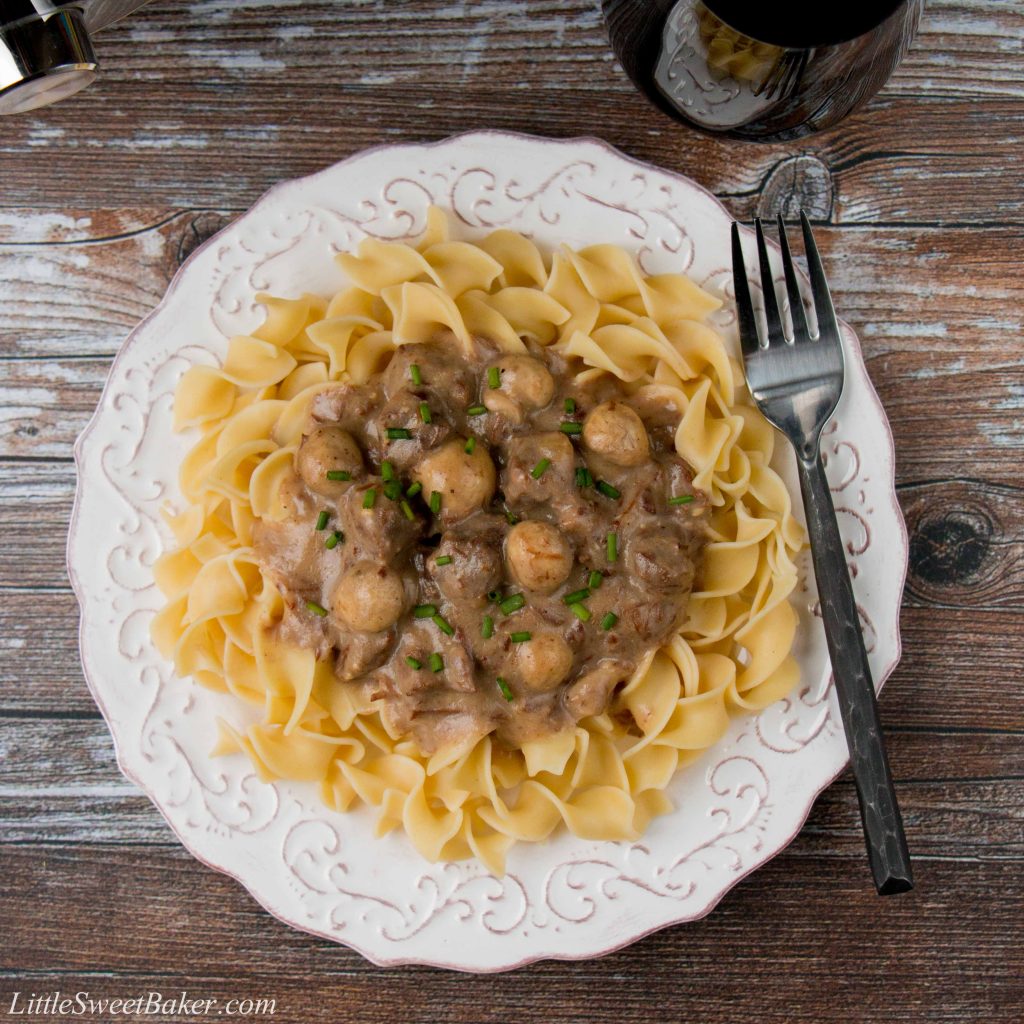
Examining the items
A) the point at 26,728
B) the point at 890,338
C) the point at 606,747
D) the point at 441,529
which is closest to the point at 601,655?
the point at 606,747

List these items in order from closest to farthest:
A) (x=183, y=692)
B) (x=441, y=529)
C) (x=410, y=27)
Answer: (x=441, y=529) → (x=183, y=692) → (x=410, y=27)

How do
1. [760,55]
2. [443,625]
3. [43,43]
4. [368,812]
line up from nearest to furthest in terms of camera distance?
[760,55] → [43,43] → [443,625] → [368,812]

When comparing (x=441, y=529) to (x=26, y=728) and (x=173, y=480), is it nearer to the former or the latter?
(x=173, y=480)

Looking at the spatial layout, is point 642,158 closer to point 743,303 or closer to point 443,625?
point 743,303

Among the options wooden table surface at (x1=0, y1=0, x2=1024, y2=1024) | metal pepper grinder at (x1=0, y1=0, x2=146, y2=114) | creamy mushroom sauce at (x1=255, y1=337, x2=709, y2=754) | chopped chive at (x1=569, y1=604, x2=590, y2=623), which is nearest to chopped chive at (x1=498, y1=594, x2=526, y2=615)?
creamy mushroom sauce at (x1=255, y1=337, x2=709, y2=754)

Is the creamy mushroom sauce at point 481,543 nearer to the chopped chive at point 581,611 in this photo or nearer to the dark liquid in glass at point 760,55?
the chopped chive at point 581,611

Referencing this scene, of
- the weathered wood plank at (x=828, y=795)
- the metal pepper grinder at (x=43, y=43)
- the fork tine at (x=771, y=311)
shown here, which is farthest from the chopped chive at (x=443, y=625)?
→ the metal pepper grinder at (x=43, y=43)

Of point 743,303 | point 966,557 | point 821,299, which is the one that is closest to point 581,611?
point 743,303

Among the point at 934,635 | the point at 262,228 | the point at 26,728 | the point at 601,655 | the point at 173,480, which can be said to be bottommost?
the point at 934,635
